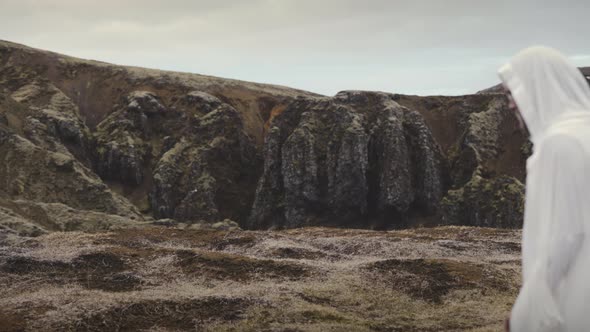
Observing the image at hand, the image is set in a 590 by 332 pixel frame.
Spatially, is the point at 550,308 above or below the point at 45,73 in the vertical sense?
below

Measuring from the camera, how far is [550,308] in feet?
21.8

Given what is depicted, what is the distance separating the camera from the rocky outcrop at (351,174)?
139500mm

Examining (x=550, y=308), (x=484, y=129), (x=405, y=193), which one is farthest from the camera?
(x=484, y=129)

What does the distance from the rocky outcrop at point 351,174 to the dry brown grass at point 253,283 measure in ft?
301

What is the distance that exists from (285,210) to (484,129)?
55325 mm

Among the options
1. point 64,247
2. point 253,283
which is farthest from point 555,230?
point 64,247

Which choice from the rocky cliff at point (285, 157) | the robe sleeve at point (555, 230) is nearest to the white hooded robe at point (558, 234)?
the robe sleeve at point (555, 230)

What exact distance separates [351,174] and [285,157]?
16.8 m

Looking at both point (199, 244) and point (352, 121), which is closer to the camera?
point (199, 244)

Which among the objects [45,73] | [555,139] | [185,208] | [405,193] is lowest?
[185,208]

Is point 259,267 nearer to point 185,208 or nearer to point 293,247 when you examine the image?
point 293,247

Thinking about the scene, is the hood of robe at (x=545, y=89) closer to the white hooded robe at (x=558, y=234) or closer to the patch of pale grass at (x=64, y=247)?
the white hooded robe at (x=558, y=234)

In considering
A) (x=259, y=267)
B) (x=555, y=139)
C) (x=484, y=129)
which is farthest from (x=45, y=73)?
(x=555, y=139)

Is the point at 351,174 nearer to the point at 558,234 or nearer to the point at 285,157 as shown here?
the point at 285,157
